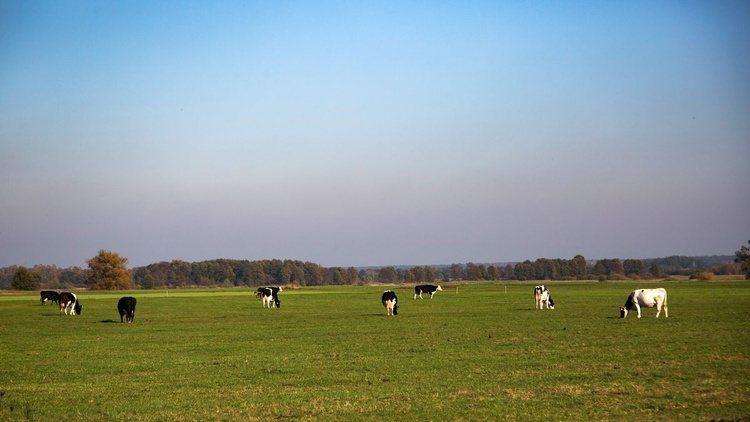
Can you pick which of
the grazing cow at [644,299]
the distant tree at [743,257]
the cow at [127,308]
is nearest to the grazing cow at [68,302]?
the cow at [127,308]

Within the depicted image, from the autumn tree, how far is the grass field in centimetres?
11304

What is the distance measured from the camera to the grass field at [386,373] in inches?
533

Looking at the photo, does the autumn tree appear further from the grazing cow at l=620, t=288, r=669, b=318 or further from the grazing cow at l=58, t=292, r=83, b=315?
the grazing cow at l=620, t=288, r=669, b=318

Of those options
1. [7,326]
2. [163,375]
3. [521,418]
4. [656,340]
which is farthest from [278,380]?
[7,326]

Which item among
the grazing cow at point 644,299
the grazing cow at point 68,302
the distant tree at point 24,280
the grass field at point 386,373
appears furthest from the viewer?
the distant tree at point 24,280

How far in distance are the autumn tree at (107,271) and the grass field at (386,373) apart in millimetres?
113036

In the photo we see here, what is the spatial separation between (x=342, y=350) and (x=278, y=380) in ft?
19.7

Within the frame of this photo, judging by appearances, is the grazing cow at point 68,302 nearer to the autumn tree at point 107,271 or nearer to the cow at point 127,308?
the cow at point 127,308

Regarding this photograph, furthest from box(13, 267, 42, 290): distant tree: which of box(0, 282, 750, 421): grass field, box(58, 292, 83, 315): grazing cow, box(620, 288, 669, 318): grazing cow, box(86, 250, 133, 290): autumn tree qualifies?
box(620, 288, 669, 318): grazing cow

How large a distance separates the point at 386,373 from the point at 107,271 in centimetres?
13245

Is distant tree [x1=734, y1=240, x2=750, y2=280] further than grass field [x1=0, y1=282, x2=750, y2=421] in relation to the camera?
Yes

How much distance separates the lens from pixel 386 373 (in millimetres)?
17828

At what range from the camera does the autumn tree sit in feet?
456

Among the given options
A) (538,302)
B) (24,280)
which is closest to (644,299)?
(538,302)
